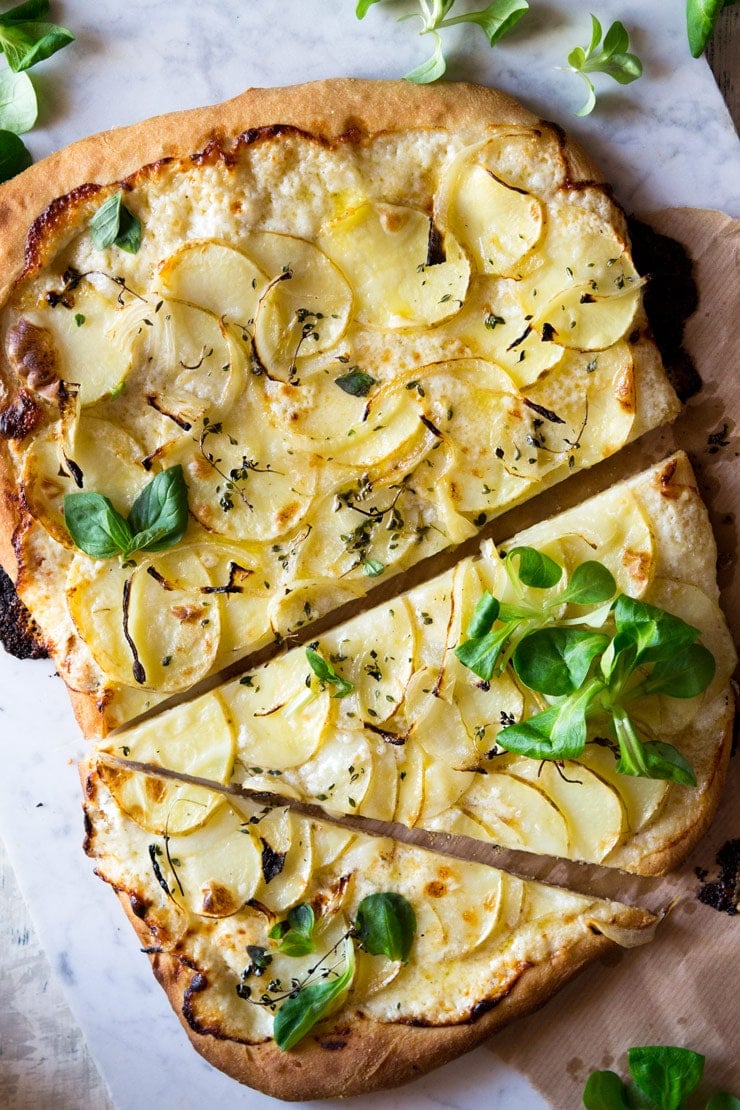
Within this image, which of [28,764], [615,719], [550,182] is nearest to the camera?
[615,719]

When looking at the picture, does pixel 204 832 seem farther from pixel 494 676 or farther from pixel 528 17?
pixel 528 17

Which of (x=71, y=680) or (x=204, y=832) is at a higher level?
(x=71, y=680)

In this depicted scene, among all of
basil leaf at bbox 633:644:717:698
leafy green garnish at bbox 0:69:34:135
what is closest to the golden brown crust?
basil leaf at bbox 633:644:717:698

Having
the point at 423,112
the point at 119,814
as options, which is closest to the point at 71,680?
the point at 119,814

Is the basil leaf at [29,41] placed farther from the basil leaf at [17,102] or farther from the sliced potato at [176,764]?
the sliced potato at [176,764]

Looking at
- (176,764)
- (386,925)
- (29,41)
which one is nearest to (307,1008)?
(386,925)

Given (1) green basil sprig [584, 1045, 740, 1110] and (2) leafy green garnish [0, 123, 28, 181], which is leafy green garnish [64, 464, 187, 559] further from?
(1) green basil sprig [584, 1045, 740, 1110]
